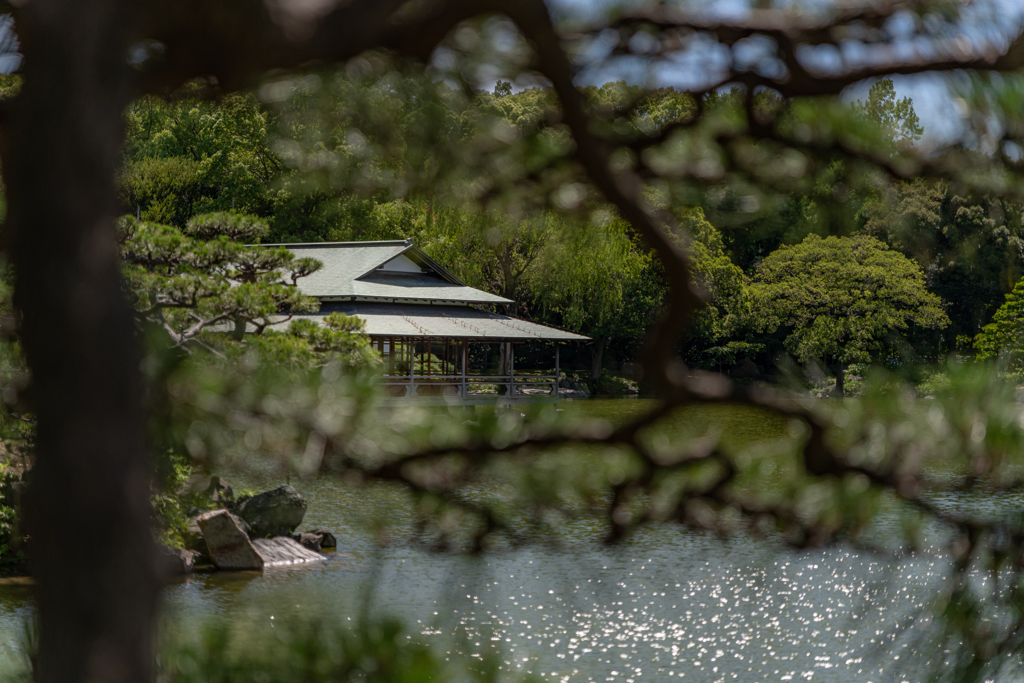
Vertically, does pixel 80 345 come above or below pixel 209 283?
below

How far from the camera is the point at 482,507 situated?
34.8 inches

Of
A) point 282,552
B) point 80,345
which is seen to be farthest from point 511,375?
point 80,345

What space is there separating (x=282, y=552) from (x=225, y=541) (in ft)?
2.58

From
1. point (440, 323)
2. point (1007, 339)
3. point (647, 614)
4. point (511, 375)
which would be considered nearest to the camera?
point (1007, 339)

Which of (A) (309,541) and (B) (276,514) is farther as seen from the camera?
(B) (276,514)

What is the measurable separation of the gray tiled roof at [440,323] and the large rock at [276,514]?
889 cm

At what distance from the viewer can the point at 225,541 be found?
9.14 meters

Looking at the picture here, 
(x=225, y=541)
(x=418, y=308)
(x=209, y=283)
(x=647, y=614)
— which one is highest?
(x=418, y=308)

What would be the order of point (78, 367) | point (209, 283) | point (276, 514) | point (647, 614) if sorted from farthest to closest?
point (276, 514)
point (647, 614)
point (209, 283)
point (78, 367)

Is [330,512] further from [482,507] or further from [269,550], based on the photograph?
[482,507]

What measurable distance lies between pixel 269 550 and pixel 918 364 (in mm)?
9747

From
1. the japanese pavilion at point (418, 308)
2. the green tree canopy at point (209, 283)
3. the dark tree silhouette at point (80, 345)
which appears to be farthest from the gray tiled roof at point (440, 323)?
the dark tree silhouette at point (80, 345)

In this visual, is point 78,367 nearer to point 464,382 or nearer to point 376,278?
point 464,382

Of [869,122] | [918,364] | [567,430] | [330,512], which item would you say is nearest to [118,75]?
[567,430]
